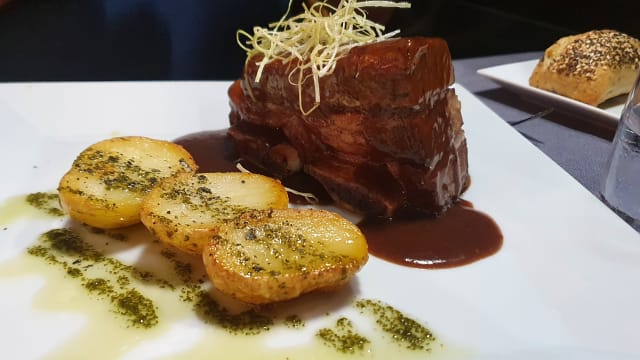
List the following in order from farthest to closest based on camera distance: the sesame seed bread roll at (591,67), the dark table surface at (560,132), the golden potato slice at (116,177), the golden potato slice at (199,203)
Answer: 1. the sesame seed bread roll at (591,67)
2. the dark table surface at (560,132)
3. the golden potato slice at (116,177)
4. the golden potato slice at (199,203)

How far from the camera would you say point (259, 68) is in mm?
2703

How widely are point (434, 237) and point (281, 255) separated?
0.78m

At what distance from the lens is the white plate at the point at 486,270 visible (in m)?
1.74

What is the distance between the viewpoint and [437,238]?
2311 mm

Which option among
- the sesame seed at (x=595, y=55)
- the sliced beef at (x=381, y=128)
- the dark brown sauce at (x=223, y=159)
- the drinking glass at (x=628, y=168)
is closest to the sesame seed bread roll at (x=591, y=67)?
the sesame seed at (x=595, y=55)

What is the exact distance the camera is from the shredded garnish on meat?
2.47m

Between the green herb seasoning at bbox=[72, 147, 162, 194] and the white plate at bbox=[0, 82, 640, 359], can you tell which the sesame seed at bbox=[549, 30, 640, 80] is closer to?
the white plate at bbox=[0, 82, 640, 359]

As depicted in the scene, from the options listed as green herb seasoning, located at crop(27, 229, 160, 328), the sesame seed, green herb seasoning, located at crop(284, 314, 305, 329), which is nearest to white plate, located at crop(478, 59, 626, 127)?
the sesame seed

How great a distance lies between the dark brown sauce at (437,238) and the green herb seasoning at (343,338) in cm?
43

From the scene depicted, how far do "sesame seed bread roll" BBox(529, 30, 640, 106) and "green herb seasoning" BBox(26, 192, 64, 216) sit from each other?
3112 mm

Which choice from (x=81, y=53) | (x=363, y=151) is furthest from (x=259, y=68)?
(x=81, y=53)

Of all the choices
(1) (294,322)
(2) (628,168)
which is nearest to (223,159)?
(1) (294,322)

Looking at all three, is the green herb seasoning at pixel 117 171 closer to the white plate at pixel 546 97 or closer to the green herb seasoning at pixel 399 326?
the green herb seasoning at pixel 399 326

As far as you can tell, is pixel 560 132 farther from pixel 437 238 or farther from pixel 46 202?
Result: pixel 46 202
